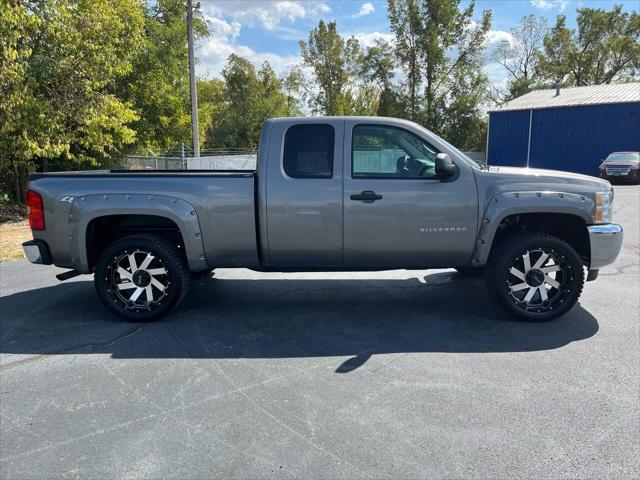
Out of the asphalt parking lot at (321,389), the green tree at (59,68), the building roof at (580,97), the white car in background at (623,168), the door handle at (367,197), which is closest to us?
the asphalt parking lot at (321,389)

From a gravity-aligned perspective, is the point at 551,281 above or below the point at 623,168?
below

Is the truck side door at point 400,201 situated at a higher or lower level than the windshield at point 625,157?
lower

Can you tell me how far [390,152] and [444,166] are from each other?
573 mm

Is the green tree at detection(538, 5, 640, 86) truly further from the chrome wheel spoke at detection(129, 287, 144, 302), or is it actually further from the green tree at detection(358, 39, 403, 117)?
the chrome wheel spoke at detection(129, 287, 144, 302)

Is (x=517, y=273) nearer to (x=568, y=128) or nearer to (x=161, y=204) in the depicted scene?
(x=161, y=204)

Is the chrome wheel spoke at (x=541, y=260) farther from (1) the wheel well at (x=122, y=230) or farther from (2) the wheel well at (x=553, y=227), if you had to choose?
(1) the wheel well at (x=122, y=230)

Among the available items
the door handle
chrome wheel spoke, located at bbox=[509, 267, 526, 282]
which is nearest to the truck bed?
the door handle

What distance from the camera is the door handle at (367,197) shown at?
15.0 feet

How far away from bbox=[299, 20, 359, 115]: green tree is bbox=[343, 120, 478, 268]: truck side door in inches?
1565

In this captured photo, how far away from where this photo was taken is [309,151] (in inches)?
185

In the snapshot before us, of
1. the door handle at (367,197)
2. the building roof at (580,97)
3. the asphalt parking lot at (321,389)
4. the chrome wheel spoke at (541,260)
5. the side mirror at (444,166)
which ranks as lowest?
the asphalt parking lot at (321,389)

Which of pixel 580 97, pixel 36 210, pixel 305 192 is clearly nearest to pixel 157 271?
pixel 36 210

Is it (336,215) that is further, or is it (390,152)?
(390,152)

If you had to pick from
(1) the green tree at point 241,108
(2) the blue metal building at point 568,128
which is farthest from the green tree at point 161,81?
(1) the green tree at point 241,108
